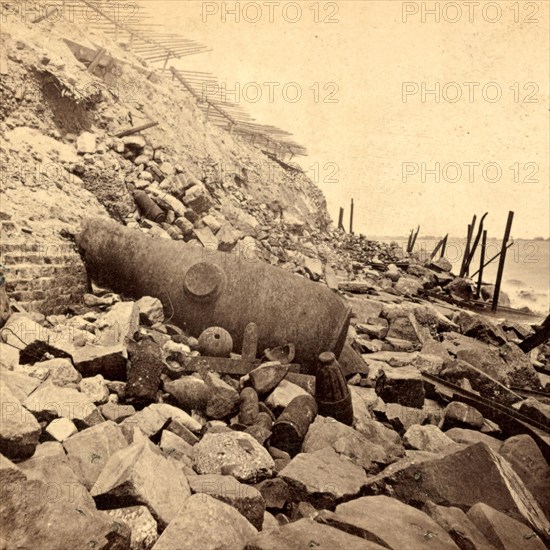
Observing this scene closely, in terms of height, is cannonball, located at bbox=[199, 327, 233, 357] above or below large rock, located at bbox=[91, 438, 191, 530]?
above

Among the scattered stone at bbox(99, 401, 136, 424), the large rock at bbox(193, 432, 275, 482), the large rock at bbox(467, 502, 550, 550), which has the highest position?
the scattered stone at bbox(99, 401, 136, 424)

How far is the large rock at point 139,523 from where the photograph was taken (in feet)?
7.20

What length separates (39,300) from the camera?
5.44 meters

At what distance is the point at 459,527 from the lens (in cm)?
248

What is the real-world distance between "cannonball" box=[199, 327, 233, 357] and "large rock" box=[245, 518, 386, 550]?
9.24 ft

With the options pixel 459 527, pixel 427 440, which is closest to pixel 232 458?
pixel 459 527

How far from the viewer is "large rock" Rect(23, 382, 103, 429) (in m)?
3.12

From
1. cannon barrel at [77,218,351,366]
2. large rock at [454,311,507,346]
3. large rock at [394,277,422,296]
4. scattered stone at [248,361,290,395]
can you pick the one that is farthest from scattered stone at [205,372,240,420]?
large rock at [394,277,422,296]

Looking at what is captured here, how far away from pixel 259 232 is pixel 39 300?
757cm

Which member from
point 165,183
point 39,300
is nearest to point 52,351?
point 39,300

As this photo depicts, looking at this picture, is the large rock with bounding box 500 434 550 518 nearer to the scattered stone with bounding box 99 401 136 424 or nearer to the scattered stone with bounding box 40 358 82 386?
the scattered stone with bounding box 99 401 136 424

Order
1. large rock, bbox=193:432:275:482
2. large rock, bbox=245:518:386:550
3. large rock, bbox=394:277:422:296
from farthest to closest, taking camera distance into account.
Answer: large rock, bbox=394:277:422:296 < large rock, bbox=193:432:275:482 < large rock, bbox=245:518:386:550

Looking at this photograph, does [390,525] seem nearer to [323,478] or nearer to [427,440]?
[323,478]

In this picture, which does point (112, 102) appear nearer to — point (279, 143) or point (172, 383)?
point (172, 383)
